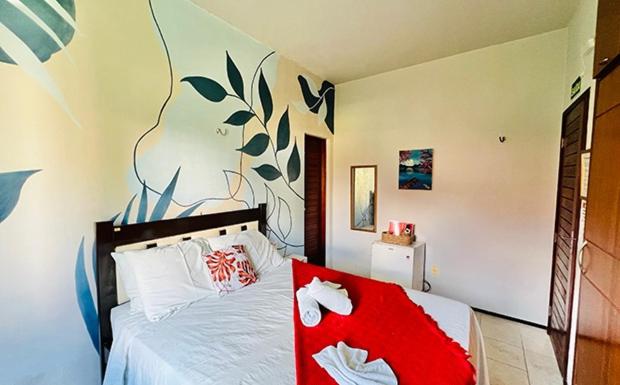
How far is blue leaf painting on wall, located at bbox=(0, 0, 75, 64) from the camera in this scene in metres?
1.46

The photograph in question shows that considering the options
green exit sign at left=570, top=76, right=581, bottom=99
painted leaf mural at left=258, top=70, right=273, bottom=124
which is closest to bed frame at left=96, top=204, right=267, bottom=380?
painted leaf mural at left=258, top=70, right=273, bottom=124

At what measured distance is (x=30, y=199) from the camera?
154cm

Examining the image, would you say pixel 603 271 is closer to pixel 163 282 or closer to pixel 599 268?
pixel 599 268

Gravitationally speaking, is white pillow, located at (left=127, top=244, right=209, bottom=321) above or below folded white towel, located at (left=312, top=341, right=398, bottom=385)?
above

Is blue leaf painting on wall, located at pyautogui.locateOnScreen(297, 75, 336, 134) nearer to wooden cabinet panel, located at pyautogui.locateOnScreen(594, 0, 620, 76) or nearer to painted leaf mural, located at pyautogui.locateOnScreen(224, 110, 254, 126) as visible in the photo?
painted leaf mural, located at pyautogui.locateOnScreen(224, 110, 254, 126)

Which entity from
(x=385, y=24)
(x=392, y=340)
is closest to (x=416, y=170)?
(x=385, y=24)

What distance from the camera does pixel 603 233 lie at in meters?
1.28

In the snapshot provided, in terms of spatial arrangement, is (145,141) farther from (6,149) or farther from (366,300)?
(366,300)

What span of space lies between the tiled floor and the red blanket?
1.07 meters

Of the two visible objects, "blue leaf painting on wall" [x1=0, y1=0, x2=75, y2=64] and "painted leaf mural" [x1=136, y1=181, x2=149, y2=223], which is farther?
"painted leaf mural" [x1=136, y1=181, x2=149, y2=223]

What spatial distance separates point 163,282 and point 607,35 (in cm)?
278

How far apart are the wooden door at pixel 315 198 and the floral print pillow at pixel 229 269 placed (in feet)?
5.45

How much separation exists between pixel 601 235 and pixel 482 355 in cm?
88

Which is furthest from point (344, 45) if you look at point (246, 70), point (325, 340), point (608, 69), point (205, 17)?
point (325, 340)
